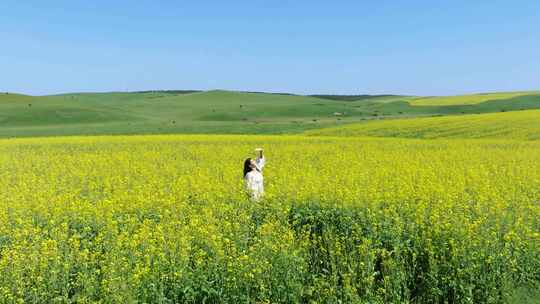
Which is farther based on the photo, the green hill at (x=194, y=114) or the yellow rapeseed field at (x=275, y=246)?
the green hill at (x=194, y=114)

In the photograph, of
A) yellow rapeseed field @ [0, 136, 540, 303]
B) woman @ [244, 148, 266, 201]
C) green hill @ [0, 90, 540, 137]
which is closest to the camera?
yellow rapeseed field @ [0, 136, 540, 303]

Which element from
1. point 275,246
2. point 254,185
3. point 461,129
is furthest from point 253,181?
point 461,129

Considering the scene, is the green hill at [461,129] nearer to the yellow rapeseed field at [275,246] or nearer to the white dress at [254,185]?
the yellow rapeseed field at [275,246]

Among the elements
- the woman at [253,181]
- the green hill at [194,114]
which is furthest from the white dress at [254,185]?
the green hill at [194,114]

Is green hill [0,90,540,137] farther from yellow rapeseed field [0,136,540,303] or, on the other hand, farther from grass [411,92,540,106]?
yellow rapeseed field [0,136,540,303]

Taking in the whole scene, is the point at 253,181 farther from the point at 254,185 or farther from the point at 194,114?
the point at 194,114

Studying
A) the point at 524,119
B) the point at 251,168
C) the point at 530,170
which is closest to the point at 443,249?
the point at 251,168

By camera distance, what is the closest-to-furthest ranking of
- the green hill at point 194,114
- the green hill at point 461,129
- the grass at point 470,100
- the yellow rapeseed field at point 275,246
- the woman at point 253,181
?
the yellow rapeseed field at point 275,246 < the woman at point 253,181 < the green hill at point 461,129 < the green hill at point 194,114 < the grass at point 470,100

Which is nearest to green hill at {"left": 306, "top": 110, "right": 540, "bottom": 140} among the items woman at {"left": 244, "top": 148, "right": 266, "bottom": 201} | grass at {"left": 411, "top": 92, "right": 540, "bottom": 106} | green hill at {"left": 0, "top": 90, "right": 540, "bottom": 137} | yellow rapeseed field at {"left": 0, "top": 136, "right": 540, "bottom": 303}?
green hill at {"left": 0, "top": 90, "right": 540, "bottom": 137}

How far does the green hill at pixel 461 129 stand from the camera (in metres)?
39.1

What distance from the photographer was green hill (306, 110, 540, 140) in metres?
39.1

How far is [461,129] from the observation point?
4394 cm

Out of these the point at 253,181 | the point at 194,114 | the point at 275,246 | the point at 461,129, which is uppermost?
the point at 194,114

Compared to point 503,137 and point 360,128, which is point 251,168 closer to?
point 503,137
